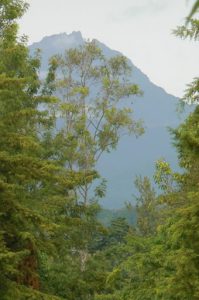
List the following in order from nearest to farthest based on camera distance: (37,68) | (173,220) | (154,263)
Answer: (173,220) < (154,263) < (37,68)

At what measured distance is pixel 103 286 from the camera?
61.0 feet

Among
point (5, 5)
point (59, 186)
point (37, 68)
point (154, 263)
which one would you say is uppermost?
point (37, 68)

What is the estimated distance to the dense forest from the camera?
8727mm

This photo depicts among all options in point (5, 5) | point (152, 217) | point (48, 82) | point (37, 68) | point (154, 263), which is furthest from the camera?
point (152, 217)

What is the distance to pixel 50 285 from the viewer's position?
58.9 ft

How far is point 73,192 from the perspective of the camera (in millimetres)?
28484

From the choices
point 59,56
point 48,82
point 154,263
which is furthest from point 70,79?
point 154,263

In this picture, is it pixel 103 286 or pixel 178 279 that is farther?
pixel 103 286

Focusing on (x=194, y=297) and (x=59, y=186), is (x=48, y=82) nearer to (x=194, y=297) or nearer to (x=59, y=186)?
(x=59, y=186)

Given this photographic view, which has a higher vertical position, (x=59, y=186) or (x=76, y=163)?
(x=76, y=163)

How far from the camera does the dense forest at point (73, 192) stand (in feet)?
28.6

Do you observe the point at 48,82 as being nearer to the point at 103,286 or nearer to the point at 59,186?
the point at 59,186

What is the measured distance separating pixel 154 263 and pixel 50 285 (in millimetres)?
6532

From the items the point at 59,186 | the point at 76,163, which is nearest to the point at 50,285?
the point at 59,186
